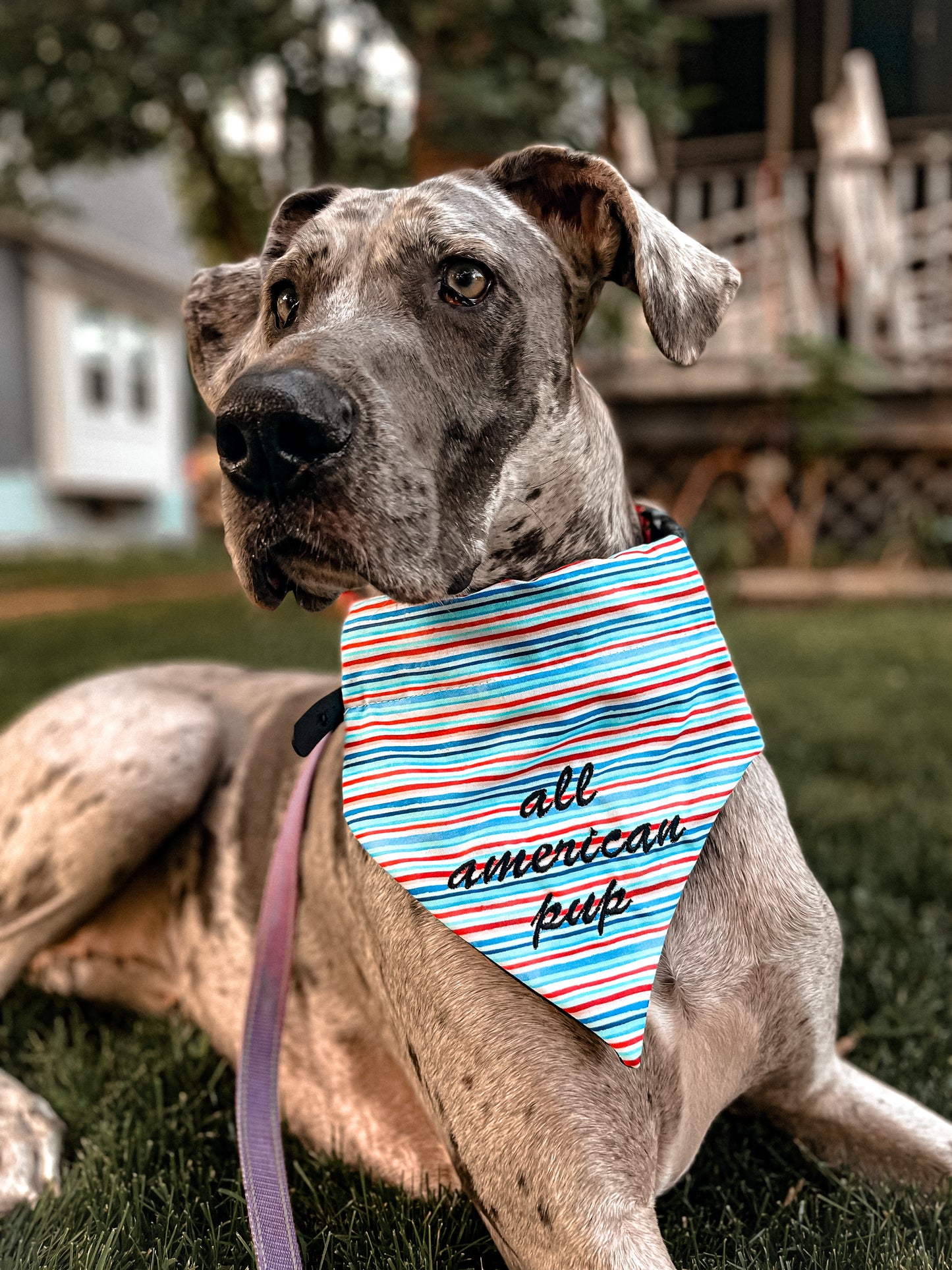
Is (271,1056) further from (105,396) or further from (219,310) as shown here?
(105,396)

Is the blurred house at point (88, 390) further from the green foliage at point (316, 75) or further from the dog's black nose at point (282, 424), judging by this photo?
the dog's black nose at point (282, 424)

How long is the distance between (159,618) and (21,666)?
2437 millimetres

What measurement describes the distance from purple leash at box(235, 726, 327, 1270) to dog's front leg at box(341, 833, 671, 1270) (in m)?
0.30

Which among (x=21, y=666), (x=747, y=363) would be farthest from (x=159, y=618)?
(x=747, y=363)

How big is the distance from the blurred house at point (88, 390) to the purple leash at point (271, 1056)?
68.1 ft

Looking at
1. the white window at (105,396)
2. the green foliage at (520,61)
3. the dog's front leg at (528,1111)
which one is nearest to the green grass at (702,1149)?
the dog's front leg at (528,1111)

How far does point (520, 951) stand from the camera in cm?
163

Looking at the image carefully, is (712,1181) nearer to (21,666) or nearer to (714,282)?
(714,282)

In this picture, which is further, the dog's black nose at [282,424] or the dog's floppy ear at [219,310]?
the dog's floppy ear at [219,310]

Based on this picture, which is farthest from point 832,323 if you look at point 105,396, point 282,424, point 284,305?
point 105,396

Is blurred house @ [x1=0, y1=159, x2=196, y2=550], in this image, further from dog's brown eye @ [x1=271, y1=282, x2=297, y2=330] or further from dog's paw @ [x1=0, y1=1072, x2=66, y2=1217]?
dog's brown eye @ [x1=271, y1=282, x2=297, y2=330]

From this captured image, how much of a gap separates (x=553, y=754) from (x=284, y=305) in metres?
0.89

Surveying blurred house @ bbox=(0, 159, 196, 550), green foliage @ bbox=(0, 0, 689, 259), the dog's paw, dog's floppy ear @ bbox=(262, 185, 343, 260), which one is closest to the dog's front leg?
the dog's paw

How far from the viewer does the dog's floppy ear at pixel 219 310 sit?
2.13m
